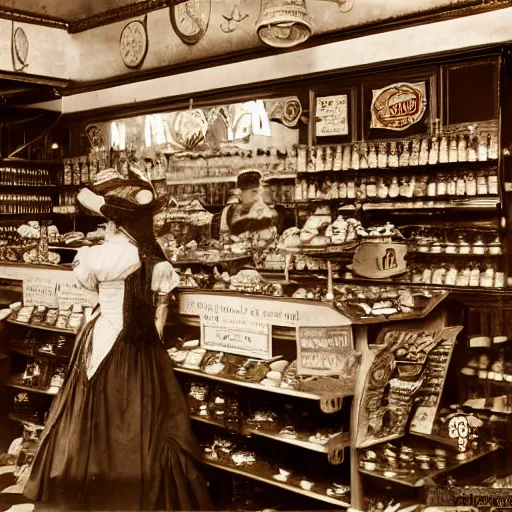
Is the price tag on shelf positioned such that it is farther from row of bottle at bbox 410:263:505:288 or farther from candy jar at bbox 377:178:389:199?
candy jar at bbox 377:178:389:199

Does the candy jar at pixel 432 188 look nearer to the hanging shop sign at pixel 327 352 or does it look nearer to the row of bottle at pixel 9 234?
the hanging shop sign at pixel 327 352

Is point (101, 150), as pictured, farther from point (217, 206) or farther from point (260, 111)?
point (260, 111)

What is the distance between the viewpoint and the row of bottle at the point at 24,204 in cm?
453

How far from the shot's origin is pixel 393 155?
15.3 ft

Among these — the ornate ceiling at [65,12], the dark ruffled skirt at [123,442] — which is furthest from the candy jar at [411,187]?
the ornate ceiling at [65,12]

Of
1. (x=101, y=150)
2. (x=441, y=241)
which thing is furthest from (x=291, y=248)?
(x=101, y=150)

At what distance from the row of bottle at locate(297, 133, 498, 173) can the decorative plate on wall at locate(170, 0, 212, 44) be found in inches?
43.3

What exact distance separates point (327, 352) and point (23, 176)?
7.43 ft

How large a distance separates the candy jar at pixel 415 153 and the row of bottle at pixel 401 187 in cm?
10

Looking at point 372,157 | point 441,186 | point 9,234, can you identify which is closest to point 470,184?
point 441,186

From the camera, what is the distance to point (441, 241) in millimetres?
4469

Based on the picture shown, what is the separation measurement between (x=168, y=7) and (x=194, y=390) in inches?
101

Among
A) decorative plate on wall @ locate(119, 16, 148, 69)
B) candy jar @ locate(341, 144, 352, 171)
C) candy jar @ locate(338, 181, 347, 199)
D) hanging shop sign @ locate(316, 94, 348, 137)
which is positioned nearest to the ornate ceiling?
decorative plate on wall @ locate(119, 16, 148, 69)

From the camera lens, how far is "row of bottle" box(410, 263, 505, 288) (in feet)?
14.2
